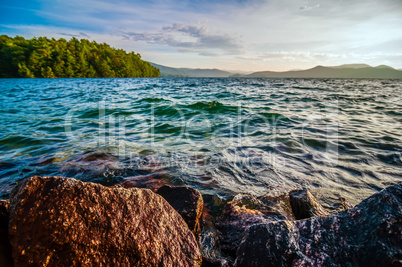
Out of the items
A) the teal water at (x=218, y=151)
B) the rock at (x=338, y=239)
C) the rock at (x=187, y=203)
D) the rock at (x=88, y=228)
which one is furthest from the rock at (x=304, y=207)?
the rock at (x=88, y=228)

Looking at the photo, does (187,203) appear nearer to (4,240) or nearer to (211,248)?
(211,248)

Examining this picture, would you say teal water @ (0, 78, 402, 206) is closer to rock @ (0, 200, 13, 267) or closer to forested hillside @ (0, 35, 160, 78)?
rock @ (0, 200, 13, 267)

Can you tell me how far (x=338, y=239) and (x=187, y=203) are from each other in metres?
1.59

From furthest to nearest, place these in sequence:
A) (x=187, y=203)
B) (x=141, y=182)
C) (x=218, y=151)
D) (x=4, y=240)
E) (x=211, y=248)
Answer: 1. (x=218, y=151)
2. (x=141, y=182)
3. (x=187, y=203)
4. (x=211, y=248)
5. (x=4, y=240)

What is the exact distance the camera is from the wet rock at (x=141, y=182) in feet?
11.9

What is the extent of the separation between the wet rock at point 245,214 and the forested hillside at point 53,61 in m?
72.8

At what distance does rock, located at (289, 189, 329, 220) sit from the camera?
2576 mm

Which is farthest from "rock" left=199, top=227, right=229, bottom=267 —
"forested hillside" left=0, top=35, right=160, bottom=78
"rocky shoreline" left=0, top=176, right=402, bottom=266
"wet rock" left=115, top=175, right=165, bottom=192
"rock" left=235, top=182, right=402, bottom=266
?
"forested hillside" left=0, top=35, right=160, bottom=78

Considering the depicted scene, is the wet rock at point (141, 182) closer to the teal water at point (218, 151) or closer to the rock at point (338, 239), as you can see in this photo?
the teal water at point (218, 151)

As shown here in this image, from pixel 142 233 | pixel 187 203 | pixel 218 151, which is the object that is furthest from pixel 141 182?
pixel 218 151

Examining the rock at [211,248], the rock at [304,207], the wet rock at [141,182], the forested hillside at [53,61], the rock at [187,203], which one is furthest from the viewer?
the forested hillside at [53,61]

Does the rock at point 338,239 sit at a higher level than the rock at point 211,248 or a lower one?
higher

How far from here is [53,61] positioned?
204 feet

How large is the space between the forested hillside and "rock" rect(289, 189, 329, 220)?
2893 inches
